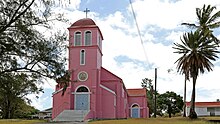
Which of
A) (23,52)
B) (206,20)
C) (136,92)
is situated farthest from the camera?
(136,92)

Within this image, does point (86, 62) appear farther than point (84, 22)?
No

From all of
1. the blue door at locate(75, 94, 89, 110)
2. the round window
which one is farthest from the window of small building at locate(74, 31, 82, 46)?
the blue door at locate(75, 94, 89, 110)

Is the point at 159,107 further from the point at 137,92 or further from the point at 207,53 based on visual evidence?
the point at 207,53

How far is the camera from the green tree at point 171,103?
76.1 m

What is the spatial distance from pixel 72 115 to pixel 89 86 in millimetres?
5319

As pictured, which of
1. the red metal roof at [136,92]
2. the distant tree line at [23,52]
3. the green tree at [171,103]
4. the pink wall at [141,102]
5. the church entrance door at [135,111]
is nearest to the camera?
the distant tree line at [23,52]

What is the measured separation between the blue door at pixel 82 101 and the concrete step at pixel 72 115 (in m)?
→ 1.88

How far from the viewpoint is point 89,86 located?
5012 cm

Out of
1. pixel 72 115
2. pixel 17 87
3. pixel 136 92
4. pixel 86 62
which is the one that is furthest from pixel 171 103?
pixel 17 87

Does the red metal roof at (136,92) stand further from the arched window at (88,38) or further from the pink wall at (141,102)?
the arched window at (88,38)

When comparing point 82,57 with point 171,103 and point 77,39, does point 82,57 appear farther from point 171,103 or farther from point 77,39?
point 171,103

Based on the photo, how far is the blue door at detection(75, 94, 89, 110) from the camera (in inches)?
1966

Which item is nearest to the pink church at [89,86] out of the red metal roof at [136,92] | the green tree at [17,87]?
the red metal roof at [136,92]

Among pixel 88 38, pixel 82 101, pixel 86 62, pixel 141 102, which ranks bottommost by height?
pixel 141 102
